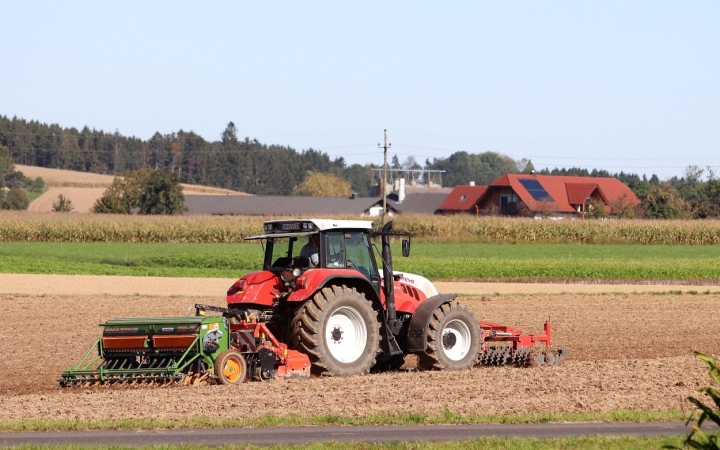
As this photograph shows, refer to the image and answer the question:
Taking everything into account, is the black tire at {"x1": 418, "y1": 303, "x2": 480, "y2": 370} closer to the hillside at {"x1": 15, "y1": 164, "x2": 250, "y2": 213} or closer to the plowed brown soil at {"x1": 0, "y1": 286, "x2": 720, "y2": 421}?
the plowed brown soil at {"x1": 0, "y1": 286, "x2": 720, "y2": 421}

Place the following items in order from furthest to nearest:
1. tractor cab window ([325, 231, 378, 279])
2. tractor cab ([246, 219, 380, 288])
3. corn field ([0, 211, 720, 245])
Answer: corn field ([0, 211, 720, 245])
tractor cab window ([325, 231, 378, 279])
tractor cab ([246, 219, 380, 288])

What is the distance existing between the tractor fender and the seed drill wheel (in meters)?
2.81

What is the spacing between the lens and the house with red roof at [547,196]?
296 ft

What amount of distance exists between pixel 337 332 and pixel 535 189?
81.8m

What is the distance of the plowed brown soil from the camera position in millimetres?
11680

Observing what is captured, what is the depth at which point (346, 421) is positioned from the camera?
430 inches

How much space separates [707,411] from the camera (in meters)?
5.52


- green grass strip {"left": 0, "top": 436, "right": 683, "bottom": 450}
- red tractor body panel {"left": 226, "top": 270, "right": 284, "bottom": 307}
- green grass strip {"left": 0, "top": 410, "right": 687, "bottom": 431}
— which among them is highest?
red tractor body panel {"left": 226, "top": 270, "right": 284, "bottom": 307}

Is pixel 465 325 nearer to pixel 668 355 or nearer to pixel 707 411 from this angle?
pixel 668 355

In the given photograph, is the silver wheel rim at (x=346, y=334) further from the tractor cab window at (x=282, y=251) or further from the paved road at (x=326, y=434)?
the paved road at (x=326, y=434)

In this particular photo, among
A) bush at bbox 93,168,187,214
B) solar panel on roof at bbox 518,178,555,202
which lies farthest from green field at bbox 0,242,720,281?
solar panel on roof at bbox 518,178,555,202

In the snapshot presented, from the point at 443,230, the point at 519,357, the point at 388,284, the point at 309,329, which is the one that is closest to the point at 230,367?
the point at 309,329

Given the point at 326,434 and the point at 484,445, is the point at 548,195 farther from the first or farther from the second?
the point at 484,445

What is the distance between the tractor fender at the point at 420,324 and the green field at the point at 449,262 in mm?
25544
